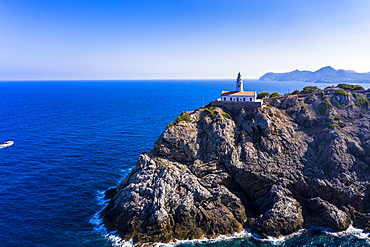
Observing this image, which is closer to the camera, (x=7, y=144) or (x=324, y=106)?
(x=324, y=106)

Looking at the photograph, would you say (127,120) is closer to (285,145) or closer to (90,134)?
(90,134)

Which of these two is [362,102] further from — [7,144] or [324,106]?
[7,144]

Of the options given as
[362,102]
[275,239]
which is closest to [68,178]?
[275,239]

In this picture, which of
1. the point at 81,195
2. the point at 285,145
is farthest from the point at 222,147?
the point at 81,195

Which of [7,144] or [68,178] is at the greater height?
[7,144]

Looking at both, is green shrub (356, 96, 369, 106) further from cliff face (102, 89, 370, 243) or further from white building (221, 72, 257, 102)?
white building (221, 72, 257, 102)

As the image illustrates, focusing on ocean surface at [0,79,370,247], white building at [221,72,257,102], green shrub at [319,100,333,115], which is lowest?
ocean surface at [0,79,370,247]

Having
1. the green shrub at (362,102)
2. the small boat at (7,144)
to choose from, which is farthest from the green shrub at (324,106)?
the small boat at (7,144)

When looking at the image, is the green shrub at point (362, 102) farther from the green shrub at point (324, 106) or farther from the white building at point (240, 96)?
the white building at point (240, 96)

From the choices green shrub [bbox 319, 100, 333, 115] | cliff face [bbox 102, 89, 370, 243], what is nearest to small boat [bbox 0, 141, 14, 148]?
cliff face [bbox 102, 89, 370, 243]
